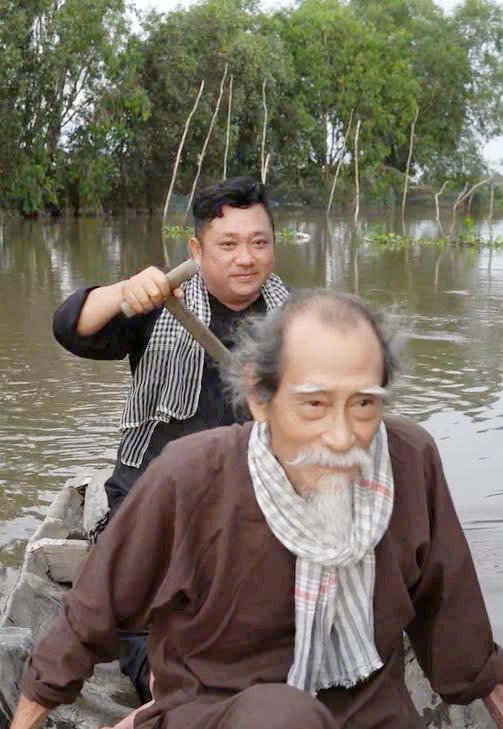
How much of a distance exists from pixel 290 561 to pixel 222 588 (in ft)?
0.45

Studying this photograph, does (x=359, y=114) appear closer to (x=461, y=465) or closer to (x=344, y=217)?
(x=344, y=217)

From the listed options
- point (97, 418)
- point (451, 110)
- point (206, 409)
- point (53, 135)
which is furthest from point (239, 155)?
point (206, 409)

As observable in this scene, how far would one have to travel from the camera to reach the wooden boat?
2578mm

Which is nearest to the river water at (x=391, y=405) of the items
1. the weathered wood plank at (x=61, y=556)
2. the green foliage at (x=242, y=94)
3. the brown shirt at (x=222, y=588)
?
the brown shirt at (x=222, y=588)

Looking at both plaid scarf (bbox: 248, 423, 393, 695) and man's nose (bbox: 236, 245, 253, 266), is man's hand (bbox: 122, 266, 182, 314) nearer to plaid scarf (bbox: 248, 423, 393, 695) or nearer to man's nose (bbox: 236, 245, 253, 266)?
plaid scarf (bbox: 248, 423, 393, 695)

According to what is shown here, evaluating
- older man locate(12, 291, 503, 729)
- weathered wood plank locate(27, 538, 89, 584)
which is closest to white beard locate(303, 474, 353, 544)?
older man locate(12, 291, 503, 729)

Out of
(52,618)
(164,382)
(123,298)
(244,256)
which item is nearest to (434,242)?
(244,256)

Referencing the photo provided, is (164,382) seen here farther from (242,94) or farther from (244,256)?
(242,94)

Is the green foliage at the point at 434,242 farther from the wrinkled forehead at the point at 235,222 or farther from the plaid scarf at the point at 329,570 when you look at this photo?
the plaid scarf at the point at 329,570

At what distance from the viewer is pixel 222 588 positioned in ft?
6.49

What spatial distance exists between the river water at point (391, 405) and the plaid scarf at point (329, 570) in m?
0.28

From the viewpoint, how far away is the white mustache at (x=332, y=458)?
189 cm

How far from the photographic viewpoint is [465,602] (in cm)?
210

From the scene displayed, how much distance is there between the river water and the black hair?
3.48ft
